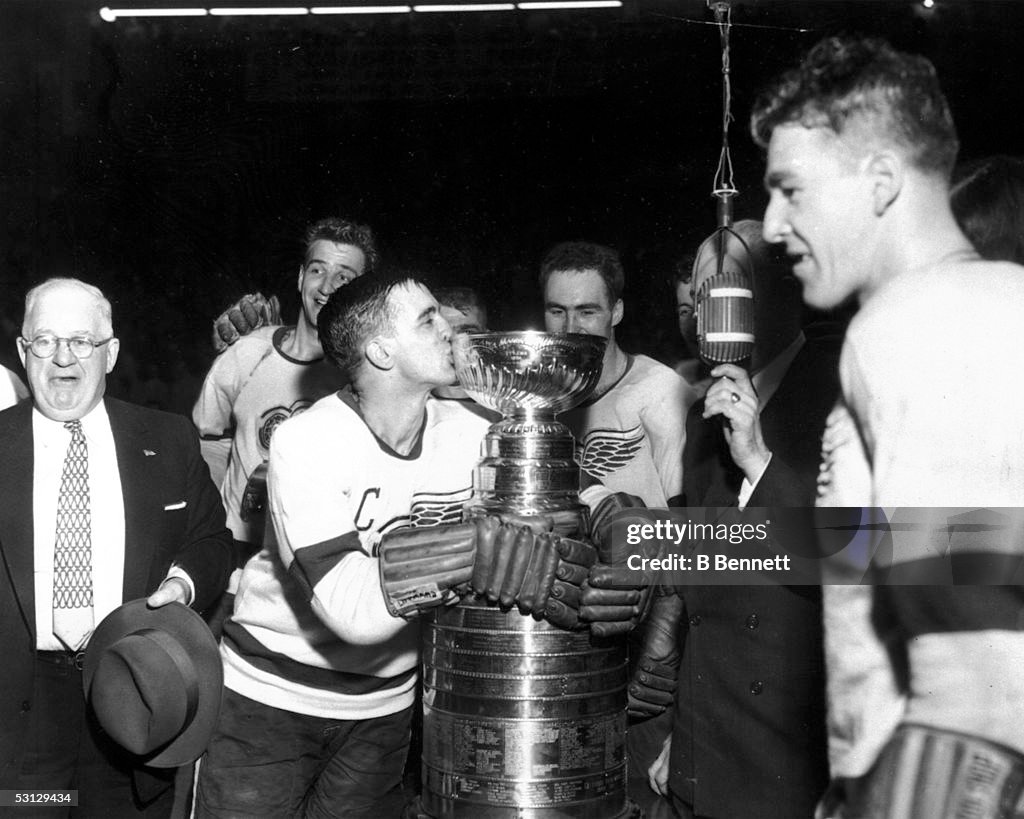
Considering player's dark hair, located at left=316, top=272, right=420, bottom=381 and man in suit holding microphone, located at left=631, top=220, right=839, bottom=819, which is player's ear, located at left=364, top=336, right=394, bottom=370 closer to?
player's dark hair, located at left=316, top=272, right=420, bottom=381

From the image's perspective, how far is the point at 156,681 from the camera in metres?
2.07

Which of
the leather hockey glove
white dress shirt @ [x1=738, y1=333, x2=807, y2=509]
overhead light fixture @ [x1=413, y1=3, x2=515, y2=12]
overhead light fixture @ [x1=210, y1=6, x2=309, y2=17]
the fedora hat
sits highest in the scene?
overhead light fixture @ [x1=210, y1=6, x2=309, y2=17]

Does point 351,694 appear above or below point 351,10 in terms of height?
below

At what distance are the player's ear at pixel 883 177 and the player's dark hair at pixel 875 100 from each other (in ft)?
0.10

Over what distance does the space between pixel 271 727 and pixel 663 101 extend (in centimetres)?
156

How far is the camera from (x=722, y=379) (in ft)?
6.48

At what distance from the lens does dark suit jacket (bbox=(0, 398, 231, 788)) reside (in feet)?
7.36

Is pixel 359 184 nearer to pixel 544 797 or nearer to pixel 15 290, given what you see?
pixel 15 290

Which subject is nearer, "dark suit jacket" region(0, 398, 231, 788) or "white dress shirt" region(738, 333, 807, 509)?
"white dress shirt" region(738, 333, 807, 509)

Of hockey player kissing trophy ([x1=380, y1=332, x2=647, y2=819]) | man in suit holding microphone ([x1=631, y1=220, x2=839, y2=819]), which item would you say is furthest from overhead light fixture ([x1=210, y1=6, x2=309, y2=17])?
man in suit holding microphone ([x1=631, y1=220, x2=839, y2=819])

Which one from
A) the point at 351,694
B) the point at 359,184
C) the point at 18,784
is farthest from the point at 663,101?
the point at 18,784

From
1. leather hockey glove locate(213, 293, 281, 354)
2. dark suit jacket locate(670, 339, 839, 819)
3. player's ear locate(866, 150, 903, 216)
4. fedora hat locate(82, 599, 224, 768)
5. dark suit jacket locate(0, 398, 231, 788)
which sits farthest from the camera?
leather hockey glove locate(213, 293, 281, 354)

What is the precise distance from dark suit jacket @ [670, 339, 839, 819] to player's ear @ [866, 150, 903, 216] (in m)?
0.28

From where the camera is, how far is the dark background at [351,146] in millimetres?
2430
